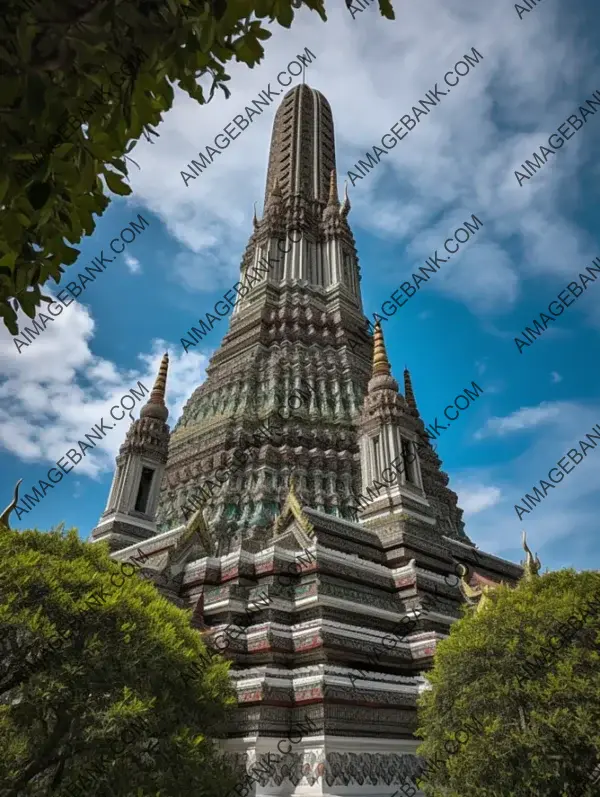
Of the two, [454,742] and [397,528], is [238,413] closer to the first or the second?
[397,528]

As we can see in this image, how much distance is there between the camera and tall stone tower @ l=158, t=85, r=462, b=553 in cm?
1919

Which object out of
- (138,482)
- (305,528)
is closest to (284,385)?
(138,482)

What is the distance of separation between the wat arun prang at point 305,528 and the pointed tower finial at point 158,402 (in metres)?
0.06

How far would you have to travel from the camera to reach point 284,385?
22781mm

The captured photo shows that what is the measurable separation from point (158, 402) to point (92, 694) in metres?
13.5

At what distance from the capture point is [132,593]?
773 cm

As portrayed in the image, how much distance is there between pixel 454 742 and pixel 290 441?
13.3 meters

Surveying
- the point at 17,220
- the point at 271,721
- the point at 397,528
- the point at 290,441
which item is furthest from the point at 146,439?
the point at 17,220

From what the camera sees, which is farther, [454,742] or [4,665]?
[454,742]

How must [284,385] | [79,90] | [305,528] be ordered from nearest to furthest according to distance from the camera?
[79,90] < [305,528] < [284,385]

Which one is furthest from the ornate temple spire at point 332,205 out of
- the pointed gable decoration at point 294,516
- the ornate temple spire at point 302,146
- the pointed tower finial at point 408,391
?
the pointed gable decoration at point 294,516

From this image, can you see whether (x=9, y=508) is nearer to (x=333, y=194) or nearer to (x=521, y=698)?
(x=521, y=698)

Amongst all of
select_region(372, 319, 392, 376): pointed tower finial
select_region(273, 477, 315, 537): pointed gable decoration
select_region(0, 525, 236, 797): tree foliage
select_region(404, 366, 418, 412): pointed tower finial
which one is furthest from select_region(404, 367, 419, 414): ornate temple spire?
select_region(0, 525, 236, 797): tree foliage

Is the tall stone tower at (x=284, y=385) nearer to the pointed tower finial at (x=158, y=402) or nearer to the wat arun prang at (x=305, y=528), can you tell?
the wat arun prang at (x=305, y=528)
